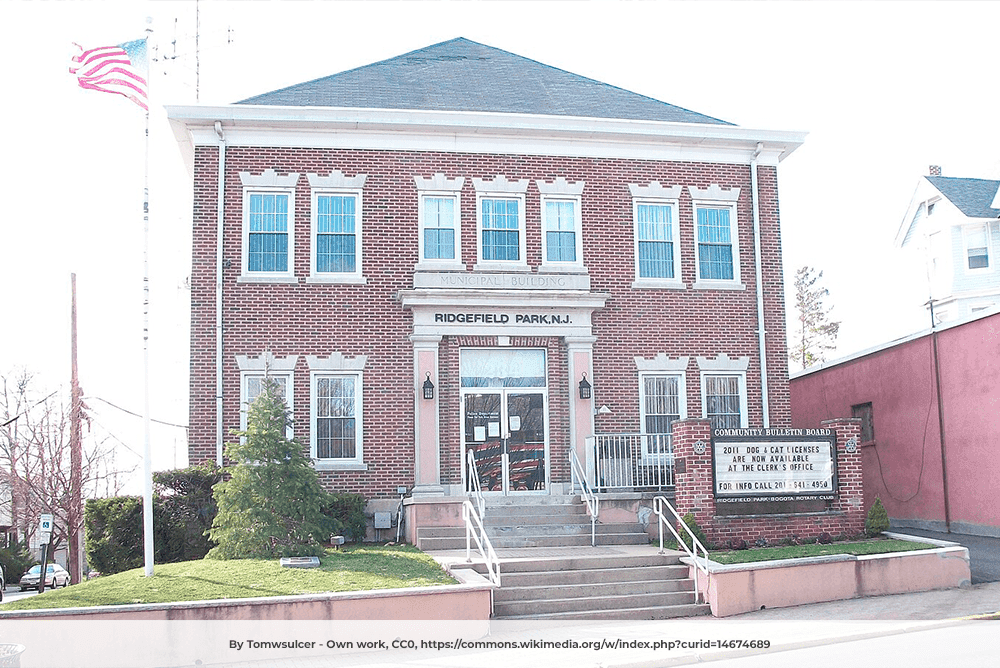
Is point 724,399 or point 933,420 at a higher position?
point 724,399

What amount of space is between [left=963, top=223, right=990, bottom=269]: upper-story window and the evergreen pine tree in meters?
30.0

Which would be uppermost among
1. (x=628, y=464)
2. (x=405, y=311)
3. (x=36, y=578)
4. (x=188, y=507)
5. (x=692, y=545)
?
(x=405, y=311)

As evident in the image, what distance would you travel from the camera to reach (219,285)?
60.6 feet

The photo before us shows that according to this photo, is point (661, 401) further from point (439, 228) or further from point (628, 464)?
point (439, 228)

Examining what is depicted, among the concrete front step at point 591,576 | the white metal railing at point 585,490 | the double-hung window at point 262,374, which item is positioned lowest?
the concrete front step at point 591,576

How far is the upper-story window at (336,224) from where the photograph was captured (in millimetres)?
18984

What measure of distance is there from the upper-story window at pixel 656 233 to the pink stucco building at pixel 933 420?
18.5ft

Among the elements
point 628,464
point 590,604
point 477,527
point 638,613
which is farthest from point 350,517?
point 638,613

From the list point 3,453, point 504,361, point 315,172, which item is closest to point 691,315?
point 504,361

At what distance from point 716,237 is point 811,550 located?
7659 millimetres

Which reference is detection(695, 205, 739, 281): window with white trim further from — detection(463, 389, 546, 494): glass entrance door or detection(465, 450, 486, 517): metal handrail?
detection(465, 450, 486, 517): metal handrail

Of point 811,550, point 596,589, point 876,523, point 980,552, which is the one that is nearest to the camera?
point 596,589

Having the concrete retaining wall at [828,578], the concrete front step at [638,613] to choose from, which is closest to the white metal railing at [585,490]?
the concrete retaining wall at [828,578]

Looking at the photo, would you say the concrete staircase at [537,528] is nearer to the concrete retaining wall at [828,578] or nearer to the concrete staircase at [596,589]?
the concrete staircase at [596,589]
